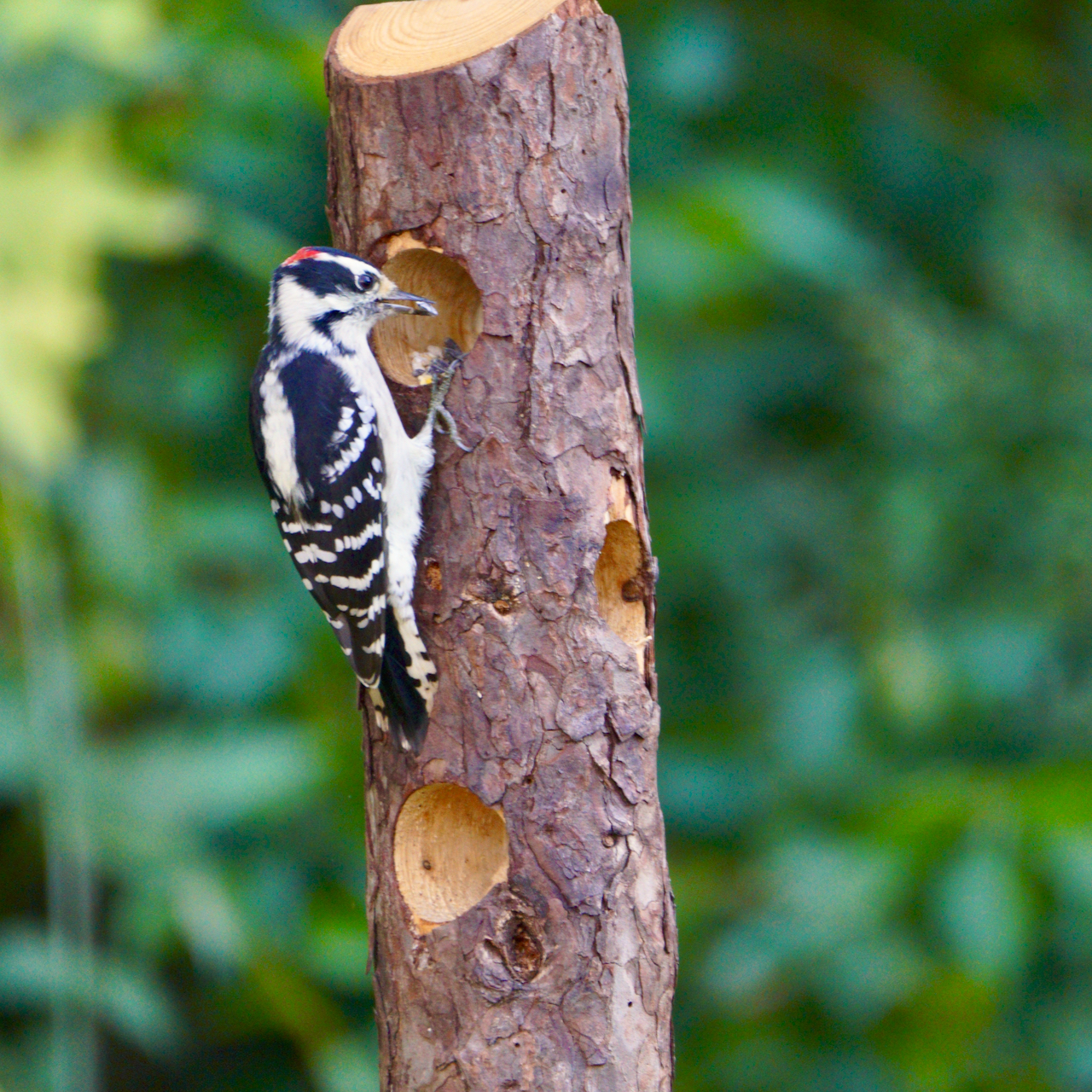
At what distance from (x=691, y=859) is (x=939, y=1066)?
105 centimetres

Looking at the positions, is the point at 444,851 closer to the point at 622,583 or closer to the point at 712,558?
the point at 622,583

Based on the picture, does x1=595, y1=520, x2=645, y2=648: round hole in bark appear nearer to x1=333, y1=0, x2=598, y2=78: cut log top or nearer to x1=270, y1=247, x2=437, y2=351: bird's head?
x1=270, y1=247, x2=437, y2=351: bird's head

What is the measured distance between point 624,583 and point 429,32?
101 cm

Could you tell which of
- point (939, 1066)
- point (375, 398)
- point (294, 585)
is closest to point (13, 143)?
point (294, 585)

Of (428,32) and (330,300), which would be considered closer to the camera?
(428,32)

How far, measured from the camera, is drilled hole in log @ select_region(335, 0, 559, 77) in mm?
2160

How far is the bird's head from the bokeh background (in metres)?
1.25

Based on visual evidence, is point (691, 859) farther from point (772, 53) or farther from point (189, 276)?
point (772, 53)

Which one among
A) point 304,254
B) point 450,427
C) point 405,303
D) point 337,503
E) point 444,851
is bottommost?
point 444,851

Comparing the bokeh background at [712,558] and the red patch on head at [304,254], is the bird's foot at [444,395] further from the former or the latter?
the bokeh background at [712,558]

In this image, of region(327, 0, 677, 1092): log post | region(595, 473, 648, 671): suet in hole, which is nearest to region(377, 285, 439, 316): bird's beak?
region(327, 0, 677, 1092): log post

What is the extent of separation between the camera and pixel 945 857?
379cm

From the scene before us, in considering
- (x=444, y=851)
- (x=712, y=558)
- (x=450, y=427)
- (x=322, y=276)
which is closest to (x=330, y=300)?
(x=322, y=276)

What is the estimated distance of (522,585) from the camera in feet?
7.22
